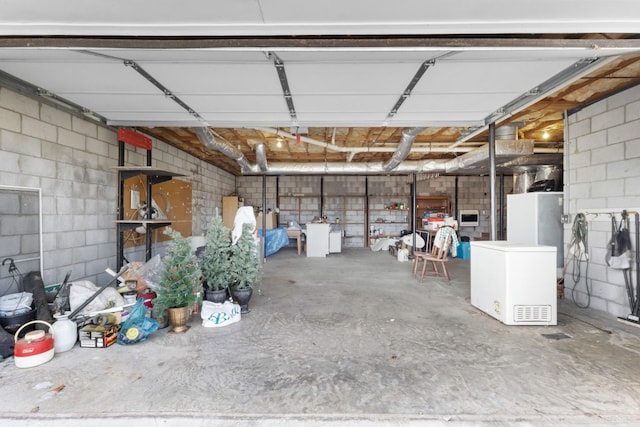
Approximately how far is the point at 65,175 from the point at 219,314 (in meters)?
2.23

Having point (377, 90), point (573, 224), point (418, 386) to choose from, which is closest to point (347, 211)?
point (573, 224)

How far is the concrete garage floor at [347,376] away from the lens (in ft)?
5.19

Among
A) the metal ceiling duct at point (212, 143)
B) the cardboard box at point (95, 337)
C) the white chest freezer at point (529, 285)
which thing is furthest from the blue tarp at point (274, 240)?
the white chest freezer at point (529, 285)

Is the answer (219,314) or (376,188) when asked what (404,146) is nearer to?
(219,314)

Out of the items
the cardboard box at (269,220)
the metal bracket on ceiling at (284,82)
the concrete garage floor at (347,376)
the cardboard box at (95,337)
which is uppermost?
the metal bracket on ceiling at (284,82)

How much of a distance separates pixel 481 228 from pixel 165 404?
978 centimetres

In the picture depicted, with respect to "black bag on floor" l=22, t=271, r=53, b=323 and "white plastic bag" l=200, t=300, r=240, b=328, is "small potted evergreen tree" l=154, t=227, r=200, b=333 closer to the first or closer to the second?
"white plastic bag" l=200, t=300, r=240, b=328

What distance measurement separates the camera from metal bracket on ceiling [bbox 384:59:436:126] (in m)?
2.17

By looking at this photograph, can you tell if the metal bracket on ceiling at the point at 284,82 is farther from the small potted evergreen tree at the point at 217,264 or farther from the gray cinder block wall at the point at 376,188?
the gray cinder block wall at the point at 376,188

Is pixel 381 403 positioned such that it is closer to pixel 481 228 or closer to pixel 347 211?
pixel 347 211

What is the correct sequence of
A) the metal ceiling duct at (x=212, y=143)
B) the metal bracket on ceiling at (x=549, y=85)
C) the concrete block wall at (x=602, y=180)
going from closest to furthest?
the metal bracket on ceiling at (x=549, y=85) → the concrete block wall at (x=602, y=180) → the metal ceiling duct at (x=212, y=143)

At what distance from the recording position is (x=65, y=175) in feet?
10.1

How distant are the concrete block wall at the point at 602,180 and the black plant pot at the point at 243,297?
12.9 feet

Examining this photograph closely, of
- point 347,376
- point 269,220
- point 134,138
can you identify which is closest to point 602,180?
point 347,376
